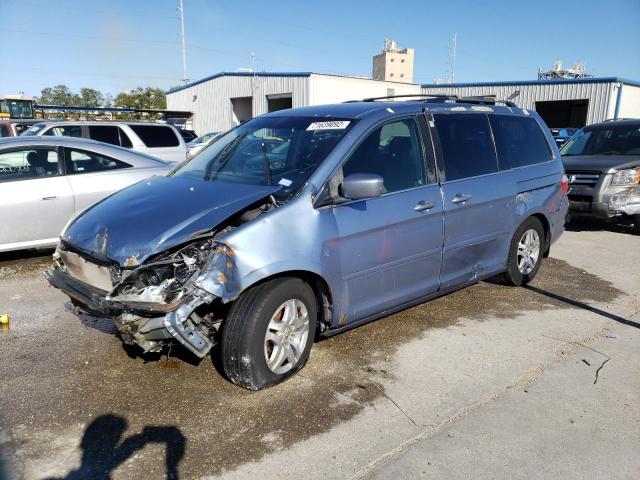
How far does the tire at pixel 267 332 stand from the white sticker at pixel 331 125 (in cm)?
128

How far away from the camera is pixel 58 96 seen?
7619cm

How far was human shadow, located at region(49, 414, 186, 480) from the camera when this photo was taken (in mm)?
2682

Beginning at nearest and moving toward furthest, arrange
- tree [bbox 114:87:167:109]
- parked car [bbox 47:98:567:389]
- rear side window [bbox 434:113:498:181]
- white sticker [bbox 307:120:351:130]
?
parked car [bbox 47:98:567:389] → white sticker [bbox 307:120:351:130] → rear side window [bbox 434:113:498:181] → tree [bbox 114:87:167:109]

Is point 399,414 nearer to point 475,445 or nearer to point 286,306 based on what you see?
point 475,445

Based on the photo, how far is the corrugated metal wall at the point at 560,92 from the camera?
28.4 meters

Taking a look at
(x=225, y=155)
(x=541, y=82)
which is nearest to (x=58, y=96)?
(x=541, y=82)

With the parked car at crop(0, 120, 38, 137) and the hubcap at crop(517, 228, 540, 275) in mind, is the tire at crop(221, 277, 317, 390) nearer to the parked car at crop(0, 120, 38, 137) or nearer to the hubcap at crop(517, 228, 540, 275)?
the hubcap at crop(517, 228, 540, 275)

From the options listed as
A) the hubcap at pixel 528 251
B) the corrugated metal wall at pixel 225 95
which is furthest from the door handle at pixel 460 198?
the corrugated metal wall at pixel 225 95

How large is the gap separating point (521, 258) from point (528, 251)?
0.13 meters

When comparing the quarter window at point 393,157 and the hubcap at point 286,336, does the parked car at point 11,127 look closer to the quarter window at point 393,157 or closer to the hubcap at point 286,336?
the quarter window at point 393,157

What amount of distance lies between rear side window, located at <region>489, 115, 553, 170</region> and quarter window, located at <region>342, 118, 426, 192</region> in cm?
120

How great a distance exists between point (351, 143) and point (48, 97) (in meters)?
85.7

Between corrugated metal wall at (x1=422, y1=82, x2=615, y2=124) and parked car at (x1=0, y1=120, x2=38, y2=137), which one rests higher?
corrugated metal wall at (x1=422, y1=82, x2=615, y2=124)

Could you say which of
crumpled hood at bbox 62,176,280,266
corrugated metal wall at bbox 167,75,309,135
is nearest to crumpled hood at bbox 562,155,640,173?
crumpled hood at bbox 62,176,280,266
